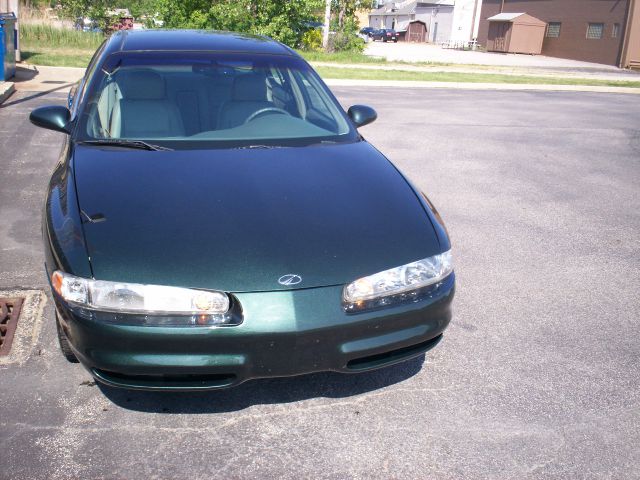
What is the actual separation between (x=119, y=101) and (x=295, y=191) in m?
1.55

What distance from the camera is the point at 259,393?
3.33 metres

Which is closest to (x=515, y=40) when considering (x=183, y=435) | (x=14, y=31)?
(x=14, y=31)

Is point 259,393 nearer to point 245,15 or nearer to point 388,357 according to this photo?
point 388,357

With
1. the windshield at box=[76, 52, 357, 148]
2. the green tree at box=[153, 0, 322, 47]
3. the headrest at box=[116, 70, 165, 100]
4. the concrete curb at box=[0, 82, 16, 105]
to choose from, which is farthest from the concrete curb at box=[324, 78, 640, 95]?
the headrest at box=[116, 70, 165, 100]

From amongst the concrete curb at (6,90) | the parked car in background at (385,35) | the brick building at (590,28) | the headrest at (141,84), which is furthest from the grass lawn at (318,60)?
the parked car in background at (385,35)

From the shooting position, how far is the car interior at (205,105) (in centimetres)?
416

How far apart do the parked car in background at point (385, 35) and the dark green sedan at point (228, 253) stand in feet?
234

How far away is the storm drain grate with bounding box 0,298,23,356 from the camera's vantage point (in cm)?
374

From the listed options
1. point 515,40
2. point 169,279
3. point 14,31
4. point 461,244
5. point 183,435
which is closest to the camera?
point 169,279

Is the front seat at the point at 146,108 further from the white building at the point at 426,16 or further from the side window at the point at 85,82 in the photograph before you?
the white building at the point at 426,16

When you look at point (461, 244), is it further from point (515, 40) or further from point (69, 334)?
point (515, 40)

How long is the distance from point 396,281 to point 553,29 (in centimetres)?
4898

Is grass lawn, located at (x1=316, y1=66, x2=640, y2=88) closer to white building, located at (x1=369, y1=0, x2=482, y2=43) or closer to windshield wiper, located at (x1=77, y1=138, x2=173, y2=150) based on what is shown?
windshield wiper, located at (x1=77, y1=138, x2=173, y2=150)

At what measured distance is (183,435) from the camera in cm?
300
